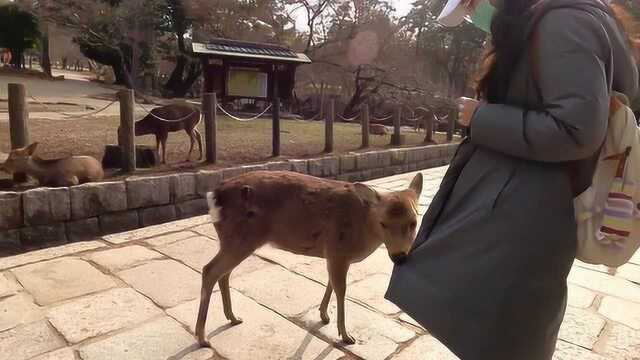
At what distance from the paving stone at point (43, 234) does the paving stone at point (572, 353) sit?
4.65m

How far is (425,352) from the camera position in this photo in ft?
9.12

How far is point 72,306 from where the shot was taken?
3.14m

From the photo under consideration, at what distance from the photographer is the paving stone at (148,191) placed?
5097mm

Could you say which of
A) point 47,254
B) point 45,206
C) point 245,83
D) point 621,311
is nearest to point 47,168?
point 45,206

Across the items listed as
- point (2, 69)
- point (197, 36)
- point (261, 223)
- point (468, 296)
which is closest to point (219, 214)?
point (261, 223)

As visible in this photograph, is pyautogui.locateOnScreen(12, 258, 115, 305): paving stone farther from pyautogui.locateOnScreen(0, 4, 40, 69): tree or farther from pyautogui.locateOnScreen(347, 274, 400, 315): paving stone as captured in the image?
pyautogui.locateOnScreen(0, 4, 40, 69): tree

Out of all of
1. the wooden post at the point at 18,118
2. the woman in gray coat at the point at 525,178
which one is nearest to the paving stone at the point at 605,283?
the woman in gray coat at the point at 525,178

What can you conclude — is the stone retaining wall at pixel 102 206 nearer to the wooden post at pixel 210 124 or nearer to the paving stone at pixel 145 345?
the wooden post at pixel 210 124

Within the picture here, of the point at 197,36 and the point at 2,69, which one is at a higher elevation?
the point at 197,36

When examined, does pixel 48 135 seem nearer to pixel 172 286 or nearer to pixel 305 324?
pixel 172 286

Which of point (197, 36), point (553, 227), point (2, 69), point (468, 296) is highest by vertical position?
point (197, 36)

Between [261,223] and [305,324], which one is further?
[305,324]

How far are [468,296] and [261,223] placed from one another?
1.67 meters

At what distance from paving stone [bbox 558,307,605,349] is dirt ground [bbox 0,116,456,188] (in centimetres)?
493
